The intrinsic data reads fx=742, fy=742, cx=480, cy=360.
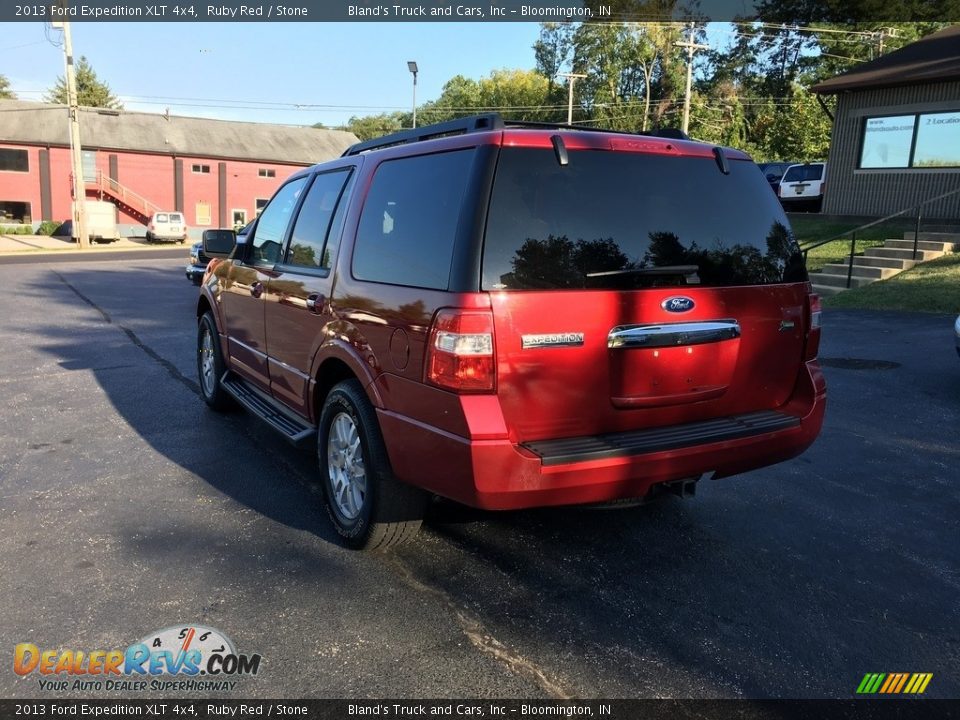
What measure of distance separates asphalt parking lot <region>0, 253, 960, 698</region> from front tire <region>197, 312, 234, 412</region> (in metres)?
0.37

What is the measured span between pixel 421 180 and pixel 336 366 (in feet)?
3.67

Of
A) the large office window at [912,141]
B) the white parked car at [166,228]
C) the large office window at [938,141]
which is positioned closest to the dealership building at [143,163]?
the white parked car at [166,228]

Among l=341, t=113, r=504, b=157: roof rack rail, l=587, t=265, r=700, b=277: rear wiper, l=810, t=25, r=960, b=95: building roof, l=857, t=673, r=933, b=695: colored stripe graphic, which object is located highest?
l=810, t=25, r=960, b=95: building roof

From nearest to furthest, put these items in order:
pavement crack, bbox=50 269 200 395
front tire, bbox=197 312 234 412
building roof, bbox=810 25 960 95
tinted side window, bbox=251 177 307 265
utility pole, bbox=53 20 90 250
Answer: tinted side window, bbox=251 177 307 265 → front tire, bbox=197 312 234 412 → pavement crack, bbox=50 269 200 395 → building roof, bbox=810 25 960 95 → utility pole, bbox=53 20 90 250

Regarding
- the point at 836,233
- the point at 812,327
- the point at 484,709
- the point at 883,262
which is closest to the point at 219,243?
the point at 812,327

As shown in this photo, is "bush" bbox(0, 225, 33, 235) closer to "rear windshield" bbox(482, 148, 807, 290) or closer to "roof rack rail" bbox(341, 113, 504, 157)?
"roof rack rail" bbox(341, 113, 504, 157)

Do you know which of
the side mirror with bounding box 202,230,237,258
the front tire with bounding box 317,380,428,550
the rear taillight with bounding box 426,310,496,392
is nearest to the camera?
the rear taillight with bounding box 426,310,496,392

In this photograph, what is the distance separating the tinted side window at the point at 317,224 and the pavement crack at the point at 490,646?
72.8 inches

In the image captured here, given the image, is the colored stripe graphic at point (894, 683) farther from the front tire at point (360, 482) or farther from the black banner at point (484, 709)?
the front tire at point (360, 482)

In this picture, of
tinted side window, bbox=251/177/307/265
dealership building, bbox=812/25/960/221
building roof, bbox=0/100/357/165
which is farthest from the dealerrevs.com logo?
building roof, bbox=0/100/357/165

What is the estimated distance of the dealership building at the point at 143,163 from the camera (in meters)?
44.6

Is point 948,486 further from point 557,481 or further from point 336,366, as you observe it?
point 336,366

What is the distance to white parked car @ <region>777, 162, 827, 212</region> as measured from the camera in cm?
2386

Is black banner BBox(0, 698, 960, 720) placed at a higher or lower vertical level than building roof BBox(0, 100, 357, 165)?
lower
